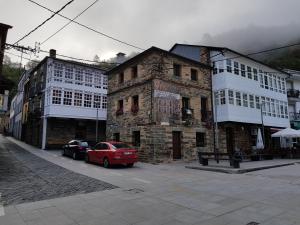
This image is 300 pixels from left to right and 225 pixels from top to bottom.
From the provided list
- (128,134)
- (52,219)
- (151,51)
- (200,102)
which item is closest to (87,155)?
(128,134)

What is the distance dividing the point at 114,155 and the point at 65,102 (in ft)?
44.9

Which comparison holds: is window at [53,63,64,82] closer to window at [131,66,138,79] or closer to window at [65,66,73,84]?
window at [65,66,73,84]

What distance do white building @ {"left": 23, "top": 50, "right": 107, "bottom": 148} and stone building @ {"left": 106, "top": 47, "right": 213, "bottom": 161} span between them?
567 centimetres

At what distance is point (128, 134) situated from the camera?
63.8 feet

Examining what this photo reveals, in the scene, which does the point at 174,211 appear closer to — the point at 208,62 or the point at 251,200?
the point at 251,200

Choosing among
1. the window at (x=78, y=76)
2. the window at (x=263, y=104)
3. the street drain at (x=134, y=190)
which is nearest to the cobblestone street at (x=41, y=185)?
the street drain at (x=134, y=190)

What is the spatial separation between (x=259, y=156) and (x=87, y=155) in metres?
13.3

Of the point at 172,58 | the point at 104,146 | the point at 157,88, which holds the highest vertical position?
the point at 172,58

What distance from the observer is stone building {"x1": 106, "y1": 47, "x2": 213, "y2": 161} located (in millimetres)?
17422

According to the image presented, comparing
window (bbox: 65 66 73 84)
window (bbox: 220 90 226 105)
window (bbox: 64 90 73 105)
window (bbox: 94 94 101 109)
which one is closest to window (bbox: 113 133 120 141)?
window (bbox: 64 90 73 105)

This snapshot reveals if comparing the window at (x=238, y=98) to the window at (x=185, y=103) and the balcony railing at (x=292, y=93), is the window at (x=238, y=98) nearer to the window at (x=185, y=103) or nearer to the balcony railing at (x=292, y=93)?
the window at (x=185, y=103)

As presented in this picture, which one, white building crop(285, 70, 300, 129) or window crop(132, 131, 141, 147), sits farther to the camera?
white building crop(285, 70, 300, 129)

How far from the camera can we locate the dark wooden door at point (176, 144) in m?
18.2

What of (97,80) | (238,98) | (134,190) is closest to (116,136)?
(97,80)
